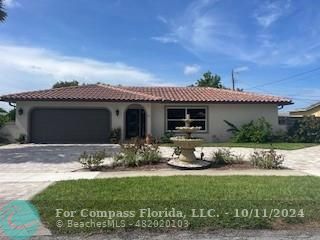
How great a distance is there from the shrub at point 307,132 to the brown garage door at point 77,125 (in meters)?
12.6

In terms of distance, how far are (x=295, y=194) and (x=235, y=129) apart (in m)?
17.0

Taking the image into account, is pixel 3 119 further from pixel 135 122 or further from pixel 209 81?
pixel 209 81

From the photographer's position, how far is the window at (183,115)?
2453 cm

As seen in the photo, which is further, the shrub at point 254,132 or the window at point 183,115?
the window at point 183,115

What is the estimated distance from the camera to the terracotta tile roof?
23.0m

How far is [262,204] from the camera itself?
266 inches

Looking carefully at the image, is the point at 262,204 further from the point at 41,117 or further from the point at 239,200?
the point at 41,117

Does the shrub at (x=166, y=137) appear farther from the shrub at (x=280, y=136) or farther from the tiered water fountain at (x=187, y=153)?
the tiered water fountain at (x=187, y=153)

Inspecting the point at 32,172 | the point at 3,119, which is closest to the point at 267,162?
the point at 32,172

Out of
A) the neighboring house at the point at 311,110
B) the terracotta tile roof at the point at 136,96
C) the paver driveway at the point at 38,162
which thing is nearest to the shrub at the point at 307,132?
the terracotta tile roof at the point at 136,96

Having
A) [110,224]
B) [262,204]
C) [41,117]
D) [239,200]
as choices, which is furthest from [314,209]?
[41,117]

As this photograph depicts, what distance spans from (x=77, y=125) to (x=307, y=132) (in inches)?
611

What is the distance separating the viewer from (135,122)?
24891 millimetres

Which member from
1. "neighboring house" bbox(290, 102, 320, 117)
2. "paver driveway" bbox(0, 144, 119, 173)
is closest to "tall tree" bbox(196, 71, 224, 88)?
"neighboring house" bbox(290, 102, 320, 117)
